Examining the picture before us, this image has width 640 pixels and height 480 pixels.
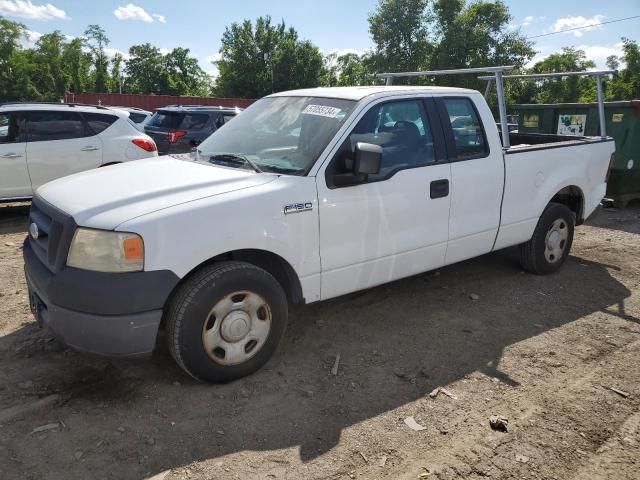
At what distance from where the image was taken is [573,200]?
19.0 feet

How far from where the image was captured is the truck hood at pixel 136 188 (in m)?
3.03

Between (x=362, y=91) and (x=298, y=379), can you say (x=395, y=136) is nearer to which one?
(x=362, y=91)

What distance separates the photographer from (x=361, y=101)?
3869 millimetres

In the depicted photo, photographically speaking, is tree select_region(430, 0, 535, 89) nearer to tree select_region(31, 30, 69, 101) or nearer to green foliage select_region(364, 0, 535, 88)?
green foliage select_region(364, 0, 535, 88)

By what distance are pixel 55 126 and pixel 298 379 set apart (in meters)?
6.23

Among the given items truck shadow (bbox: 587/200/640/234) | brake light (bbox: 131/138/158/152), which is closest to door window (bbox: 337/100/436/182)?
truck shadow (bbox: 587/200/640/234)

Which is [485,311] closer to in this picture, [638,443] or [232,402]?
[638,443]

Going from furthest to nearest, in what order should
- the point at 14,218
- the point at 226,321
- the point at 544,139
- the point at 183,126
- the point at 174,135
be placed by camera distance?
1. the point at 183,126
2. the point at 174,135
3. the point at 14,218
4. the point at 544,139
5. the point at 226,321

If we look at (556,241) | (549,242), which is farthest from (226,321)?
(556,241)

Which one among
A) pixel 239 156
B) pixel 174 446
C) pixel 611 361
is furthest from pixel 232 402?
pixel 611 361

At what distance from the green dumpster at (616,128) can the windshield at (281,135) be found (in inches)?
260

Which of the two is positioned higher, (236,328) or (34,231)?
(34,231)

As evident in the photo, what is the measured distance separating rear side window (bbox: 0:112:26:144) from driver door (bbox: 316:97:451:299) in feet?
19.2

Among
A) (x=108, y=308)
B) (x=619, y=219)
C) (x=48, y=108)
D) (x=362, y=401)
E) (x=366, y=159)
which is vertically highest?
(x=48, y=108)
